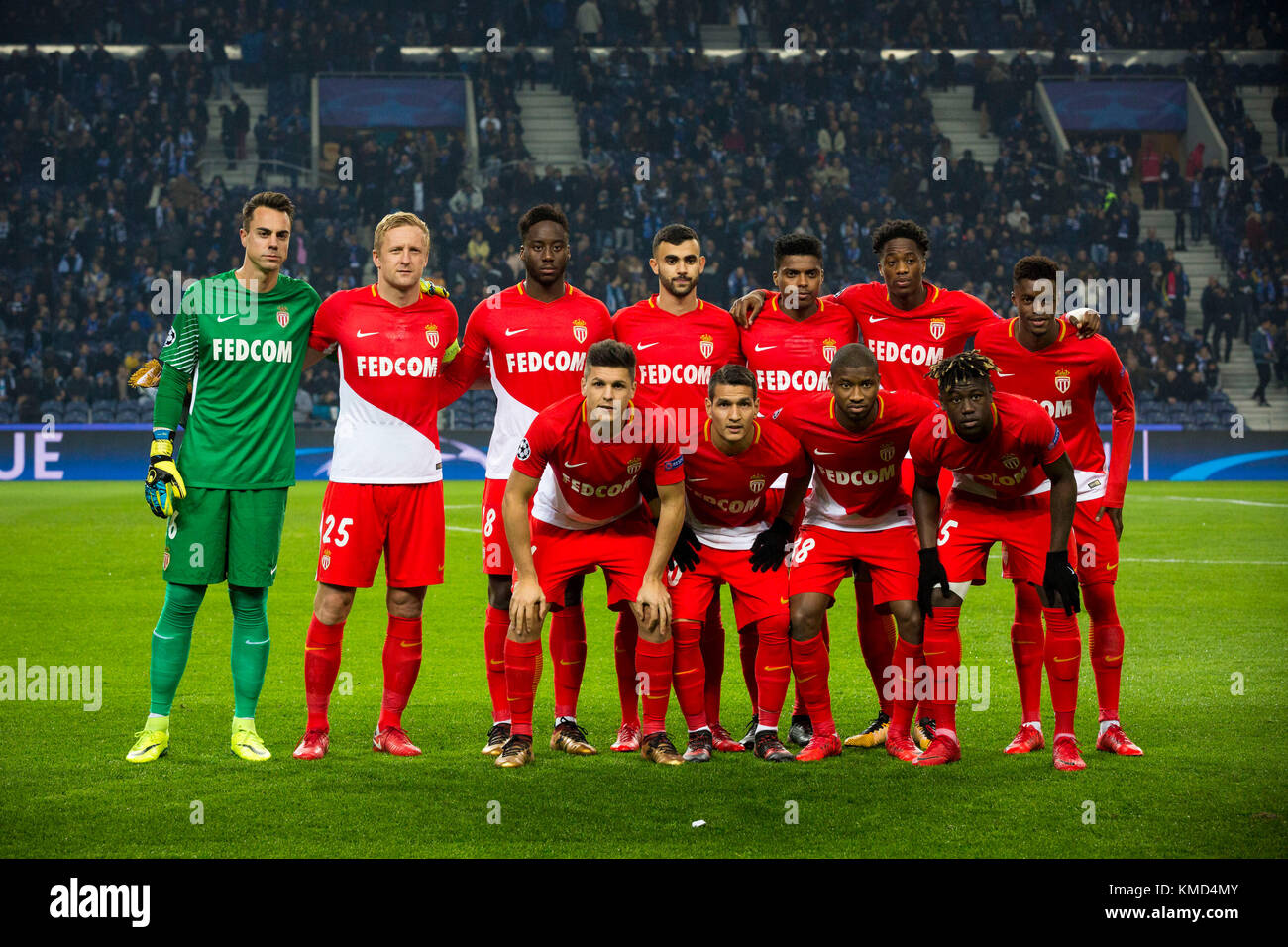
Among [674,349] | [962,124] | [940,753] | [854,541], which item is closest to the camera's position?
[940,753]

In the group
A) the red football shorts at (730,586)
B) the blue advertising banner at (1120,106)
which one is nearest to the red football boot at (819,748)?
the red football shorts at (730,586)

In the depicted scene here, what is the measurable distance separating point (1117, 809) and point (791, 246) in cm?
290

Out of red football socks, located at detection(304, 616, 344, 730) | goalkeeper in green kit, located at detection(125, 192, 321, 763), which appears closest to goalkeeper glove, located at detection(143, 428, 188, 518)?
goalkeeper in green kit, located at detection(125, 192, 321, 763)

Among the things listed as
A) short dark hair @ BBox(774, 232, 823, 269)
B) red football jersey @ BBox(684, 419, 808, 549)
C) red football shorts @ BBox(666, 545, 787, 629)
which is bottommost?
red football shorts @ BBox(666, 545, 787, 629)

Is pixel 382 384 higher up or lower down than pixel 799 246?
lower down

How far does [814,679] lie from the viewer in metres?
5.96

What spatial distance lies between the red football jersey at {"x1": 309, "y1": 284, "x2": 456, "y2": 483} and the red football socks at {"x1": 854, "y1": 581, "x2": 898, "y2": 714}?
82.0 inches

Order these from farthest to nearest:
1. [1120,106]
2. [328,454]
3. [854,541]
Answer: [1120,106] → [328,454] → [854,541]

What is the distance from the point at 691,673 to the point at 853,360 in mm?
1519

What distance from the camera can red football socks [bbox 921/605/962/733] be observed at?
588 cm

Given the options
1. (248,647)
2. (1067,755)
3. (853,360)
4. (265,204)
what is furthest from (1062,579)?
(265,204)

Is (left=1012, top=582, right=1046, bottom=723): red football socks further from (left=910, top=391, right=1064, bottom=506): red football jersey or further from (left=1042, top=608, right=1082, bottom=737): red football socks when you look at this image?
(left=910, top=391, right=1064, bottom=506): red football jersey

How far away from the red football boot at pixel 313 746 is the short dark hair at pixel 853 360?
271 centimetres

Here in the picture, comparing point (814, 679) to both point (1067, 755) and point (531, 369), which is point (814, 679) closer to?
point (1067, 755)
